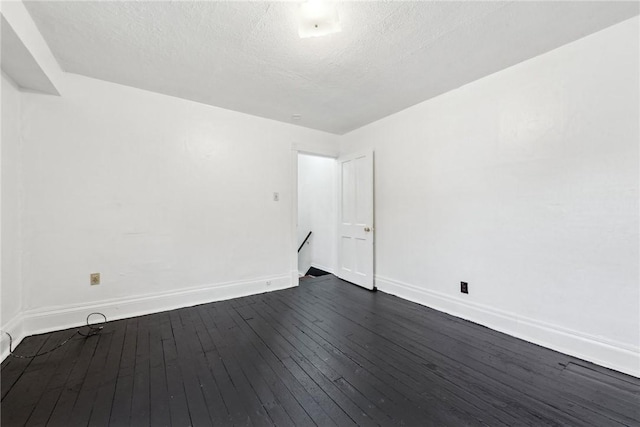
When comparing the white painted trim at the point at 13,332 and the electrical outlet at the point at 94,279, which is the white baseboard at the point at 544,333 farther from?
the white painted trim at the point at 13,332

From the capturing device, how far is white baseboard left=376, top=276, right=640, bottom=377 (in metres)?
1.90

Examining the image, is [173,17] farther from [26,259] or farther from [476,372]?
[476,372]

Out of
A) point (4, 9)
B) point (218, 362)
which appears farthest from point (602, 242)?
point (4, 9)

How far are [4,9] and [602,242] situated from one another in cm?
419

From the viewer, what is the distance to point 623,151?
191 centimetres

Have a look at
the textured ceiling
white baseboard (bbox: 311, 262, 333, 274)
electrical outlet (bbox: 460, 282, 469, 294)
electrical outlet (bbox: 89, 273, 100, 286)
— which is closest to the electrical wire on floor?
electrical outlet (bbox: 89, 273, 100, 286)

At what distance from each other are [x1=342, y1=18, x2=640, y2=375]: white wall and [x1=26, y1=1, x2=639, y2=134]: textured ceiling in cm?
27

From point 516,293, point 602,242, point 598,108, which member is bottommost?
point 516,293

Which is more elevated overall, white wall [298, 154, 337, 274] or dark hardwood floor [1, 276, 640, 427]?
white wall [298, 154, 337, 274]

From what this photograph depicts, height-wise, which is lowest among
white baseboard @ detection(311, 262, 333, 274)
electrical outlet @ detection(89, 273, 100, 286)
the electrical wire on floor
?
the electrical wire on floor

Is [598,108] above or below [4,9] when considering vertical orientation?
below

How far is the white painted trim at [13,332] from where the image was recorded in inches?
80.2

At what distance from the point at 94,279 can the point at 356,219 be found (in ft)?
10.6

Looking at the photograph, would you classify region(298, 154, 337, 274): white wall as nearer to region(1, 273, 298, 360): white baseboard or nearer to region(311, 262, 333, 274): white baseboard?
region(311, 262, 333, 274): white baseboard
